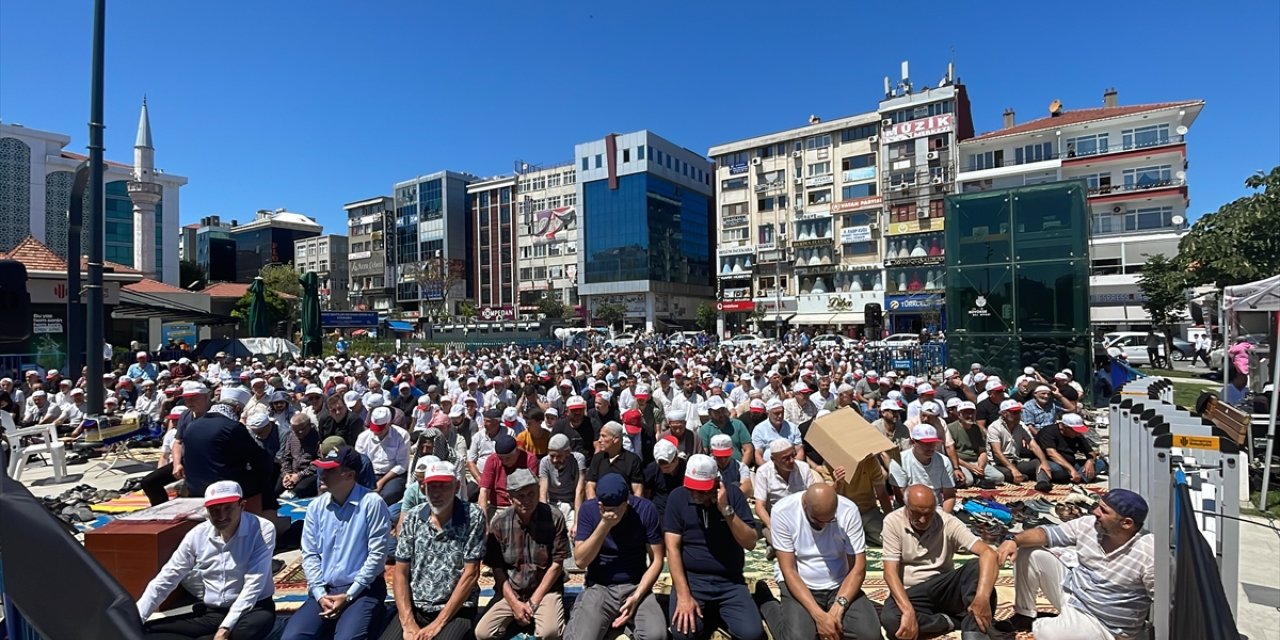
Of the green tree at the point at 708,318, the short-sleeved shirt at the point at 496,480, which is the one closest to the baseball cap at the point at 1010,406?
the short-sleeved shirt at the point at 496,480

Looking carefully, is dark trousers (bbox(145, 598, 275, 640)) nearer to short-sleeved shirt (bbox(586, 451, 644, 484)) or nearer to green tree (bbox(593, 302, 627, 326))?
short-sleeved shirt (bbox(586, 451, 644, 484))

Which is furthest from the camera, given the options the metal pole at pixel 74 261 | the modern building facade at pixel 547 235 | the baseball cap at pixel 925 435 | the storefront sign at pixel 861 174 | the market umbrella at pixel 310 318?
the modern building facade at pixel 547 235

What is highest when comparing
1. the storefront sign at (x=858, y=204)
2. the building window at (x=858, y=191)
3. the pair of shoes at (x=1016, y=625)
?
the building window at (x=858, y=191)

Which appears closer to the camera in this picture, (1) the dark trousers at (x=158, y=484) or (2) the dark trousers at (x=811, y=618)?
(2) the dark trousers at (x=811, y=618)

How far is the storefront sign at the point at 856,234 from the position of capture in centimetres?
5038

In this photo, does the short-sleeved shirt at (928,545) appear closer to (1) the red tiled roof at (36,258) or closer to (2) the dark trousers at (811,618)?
(2) the dark trousers at (811,618)

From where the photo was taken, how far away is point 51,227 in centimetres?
4900

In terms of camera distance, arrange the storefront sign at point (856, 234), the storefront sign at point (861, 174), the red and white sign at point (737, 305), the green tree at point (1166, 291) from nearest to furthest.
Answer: the green tree at point (1166, 291)
the storefront sign at point (856, 234)
the storefront sign at point (861, 174)
the red and white sign at point (737, 305)

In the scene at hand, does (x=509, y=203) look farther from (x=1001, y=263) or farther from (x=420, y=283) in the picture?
(x=1001, y=263)

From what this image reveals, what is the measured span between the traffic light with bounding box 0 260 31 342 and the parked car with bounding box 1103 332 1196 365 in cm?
3573

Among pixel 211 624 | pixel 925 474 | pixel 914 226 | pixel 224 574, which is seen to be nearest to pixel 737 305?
pixel 914 226

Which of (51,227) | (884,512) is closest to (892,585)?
(884,512)

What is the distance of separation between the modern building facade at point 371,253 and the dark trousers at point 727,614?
82323mm

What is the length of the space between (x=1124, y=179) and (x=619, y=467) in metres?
45.7
